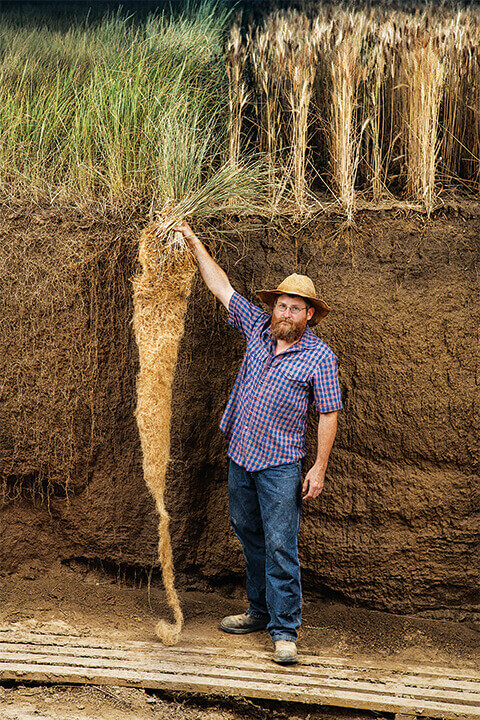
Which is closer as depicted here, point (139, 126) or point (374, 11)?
point (139, 126)

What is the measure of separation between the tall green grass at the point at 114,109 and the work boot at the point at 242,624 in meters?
2.15

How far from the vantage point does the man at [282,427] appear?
3.09 meters

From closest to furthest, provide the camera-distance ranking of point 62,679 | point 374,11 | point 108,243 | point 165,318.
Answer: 1. point 62,679
2. point 165,318
3. point 108,243
4. point 374,11

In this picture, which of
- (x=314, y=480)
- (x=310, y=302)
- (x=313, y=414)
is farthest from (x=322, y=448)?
(x=310, y=302)

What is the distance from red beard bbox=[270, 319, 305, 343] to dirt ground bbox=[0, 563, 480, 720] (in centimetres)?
152

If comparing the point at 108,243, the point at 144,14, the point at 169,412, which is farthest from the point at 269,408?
the point at 144,14

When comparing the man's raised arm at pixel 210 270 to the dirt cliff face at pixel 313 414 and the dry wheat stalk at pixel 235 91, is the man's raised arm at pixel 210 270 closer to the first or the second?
the dirt cliff face at pixel 313 414

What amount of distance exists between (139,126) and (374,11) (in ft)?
6.28

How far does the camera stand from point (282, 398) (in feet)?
10.1

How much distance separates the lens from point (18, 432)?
375cm

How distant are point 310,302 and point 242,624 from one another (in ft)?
5.42

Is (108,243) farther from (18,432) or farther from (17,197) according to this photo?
(18,432)

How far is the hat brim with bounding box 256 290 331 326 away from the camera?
3127mm

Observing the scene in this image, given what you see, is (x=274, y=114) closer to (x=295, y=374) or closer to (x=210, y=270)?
(x=210, y=270)
